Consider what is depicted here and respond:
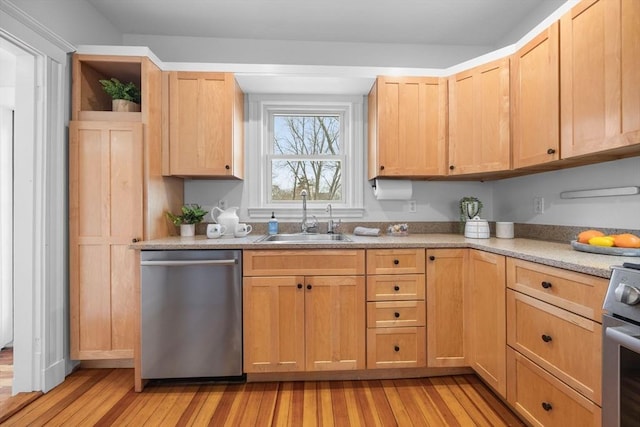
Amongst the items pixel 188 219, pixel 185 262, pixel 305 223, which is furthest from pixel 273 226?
pixel 185 262

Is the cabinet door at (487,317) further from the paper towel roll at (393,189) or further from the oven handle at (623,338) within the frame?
the paper towel roll at (393,189)

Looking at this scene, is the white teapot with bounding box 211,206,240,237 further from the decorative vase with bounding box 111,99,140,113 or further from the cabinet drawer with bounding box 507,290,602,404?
the cabinet drawer with bounding box 507,290,602,404

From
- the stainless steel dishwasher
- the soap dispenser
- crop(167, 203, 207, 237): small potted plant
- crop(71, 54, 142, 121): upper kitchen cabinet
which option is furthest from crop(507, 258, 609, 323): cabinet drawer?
crop(71, 54, 142, 121): upper kitchen cabinet

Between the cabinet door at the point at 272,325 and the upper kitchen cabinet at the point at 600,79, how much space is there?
177 cm

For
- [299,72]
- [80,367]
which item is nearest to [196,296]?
[80,367]

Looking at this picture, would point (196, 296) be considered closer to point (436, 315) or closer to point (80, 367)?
point (80, 367)

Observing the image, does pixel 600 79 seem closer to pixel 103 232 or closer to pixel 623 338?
pixel 623 338

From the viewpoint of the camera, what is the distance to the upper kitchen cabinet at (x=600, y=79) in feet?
4.24

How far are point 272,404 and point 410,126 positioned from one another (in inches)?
85.0

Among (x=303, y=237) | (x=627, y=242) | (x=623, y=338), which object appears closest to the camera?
(x=623, y=338)

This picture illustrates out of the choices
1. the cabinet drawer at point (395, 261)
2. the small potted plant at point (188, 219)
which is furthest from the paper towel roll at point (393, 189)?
the small potted plant at point (188, 219)

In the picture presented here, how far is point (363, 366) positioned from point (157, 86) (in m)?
2.47

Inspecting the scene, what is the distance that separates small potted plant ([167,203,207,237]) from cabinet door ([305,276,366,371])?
1.09m

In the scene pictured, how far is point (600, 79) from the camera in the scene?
1417mm
